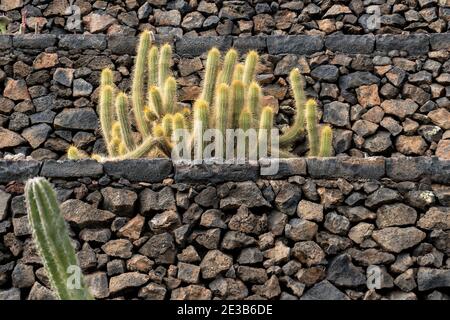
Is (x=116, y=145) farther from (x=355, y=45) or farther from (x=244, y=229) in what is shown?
(x=355, y=45)

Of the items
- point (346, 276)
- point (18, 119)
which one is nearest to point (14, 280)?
point (346, 276)

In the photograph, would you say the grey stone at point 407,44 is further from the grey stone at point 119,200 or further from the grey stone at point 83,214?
the grey stone at point 83,214

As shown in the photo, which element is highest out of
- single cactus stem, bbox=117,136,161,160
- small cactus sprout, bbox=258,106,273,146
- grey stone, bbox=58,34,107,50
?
grey stone, bbox=58,34,107,50

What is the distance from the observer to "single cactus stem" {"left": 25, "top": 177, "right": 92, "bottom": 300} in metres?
4.55

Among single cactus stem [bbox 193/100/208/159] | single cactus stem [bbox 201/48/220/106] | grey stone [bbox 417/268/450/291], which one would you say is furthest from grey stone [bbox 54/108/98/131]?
grey stone [bbox 417/268/450/291]

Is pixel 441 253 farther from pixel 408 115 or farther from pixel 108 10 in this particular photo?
pixel 108 10

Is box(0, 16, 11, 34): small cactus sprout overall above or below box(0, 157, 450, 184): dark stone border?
above

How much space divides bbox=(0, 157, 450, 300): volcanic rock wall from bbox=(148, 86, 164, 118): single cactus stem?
2.73ft

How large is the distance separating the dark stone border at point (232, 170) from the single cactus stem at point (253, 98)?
0.79 m

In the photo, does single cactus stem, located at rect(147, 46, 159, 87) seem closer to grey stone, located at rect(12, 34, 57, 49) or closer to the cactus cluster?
the cactus cluster

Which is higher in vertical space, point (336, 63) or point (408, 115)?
point (336, 63)

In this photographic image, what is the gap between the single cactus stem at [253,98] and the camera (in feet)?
21.9
